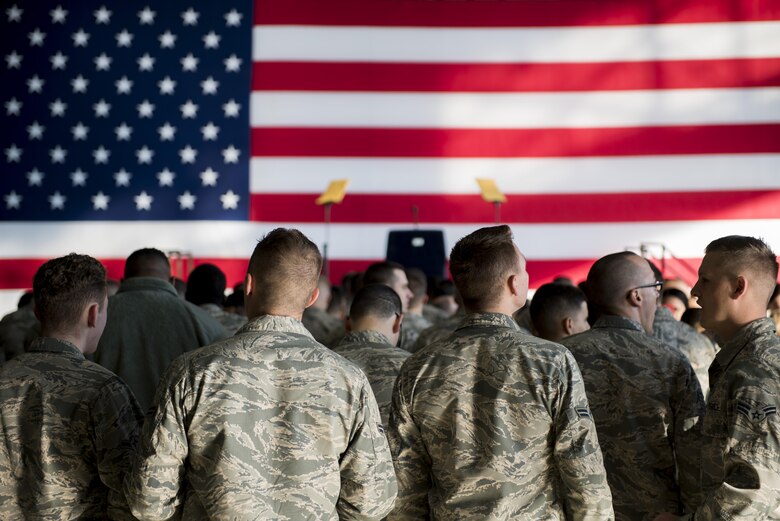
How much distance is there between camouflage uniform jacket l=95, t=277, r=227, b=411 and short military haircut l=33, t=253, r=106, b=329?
1.14m

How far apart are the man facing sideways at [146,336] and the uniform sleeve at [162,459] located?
1.48m

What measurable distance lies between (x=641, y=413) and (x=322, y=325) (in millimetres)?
2055

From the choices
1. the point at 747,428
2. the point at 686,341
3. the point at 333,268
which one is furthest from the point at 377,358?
the point at 333,268

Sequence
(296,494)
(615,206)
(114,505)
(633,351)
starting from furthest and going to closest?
1. (615,206)
2. (633,351)
3. (114,505)
4. (296,494)

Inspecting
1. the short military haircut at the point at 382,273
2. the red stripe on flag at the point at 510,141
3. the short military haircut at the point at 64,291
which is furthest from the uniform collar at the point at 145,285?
the red stripe on flag at the point at 510,141

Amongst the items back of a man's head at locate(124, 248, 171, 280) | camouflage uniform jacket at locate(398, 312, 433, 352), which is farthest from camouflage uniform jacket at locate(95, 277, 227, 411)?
camouflage uniform jacket at locate(398, 312, 433, 352)

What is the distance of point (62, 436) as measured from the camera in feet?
6.89

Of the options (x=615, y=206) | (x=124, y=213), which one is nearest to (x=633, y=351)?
(x=615, y=206)

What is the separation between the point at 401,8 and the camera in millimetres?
9281

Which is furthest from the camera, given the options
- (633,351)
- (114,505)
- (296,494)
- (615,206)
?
(615,206)

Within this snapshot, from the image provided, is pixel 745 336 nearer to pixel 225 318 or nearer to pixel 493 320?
pixel 493 320

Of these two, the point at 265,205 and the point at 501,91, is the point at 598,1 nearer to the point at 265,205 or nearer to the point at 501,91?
the point at 501,91

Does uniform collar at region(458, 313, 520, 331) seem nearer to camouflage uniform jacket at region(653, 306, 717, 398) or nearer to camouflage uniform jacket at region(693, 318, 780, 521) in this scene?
camouflage uniform jacket at region(693, 318, 780, 521)

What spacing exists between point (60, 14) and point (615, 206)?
5.42 metres
